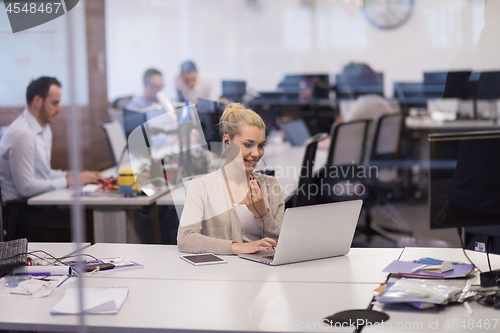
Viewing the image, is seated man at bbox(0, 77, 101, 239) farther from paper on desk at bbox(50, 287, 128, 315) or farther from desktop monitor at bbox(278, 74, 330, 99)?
desktop monitor at bbox(278, 74, 330, 99)

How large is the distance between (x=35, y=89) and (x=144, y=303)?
86.0 inches

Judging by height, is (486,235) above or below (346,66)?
below

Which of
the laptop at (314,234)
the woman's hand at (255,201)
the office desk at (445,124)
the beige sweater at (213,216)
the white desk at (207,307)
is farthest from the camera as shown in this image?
the office desk at (445,124)

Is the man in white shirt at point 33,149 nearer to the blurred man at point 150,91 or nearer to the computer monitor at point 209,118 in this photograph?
the computer monitor at point 209,118

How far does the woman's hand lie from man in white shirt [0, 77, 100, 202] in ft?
4.06

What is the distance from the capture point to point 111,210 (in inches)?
109

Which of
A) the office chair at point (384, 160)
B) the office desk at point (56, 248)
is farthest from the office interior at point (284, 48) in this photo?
the office desk at point (56, 248)

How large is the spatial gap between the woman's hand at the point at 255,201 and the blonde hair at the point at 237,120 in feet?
0.76

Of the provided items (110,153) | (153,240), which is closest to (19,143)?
(153,240)

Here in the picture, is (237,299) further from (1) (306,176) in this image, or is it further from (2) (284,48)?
(2) (284,48)

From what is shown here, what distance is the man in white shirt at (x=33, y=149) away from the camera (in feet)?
9.44

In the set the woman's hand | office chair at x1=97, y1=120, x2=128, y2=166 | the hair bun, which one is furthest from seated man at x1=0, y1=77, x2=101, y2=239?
the woman's hand

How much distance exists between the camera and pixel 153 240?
9.75 feet

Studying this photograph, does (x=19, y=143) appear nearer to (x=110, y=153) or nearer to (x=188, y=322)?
(x=110, y=153)
